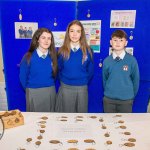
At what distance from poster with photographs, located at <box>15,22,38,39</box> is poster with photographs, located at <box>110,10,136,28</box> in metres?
0.87

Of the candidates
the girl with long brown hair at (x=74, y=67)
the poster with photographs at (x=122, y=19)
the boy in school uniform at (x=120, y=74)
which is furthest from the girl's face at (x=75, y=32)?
the poster with photographs at (x=122, y=19)

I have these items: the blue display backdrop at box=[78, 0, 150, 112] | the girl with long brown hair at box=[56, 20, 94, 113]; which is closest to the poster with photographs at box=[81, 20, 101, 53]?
the blue display backdrop at box=[78, 0, 150, 112]

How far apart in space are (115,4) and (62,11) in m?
0.59

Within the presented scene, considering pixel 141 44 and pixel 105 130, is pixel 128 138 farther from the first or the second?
pixel 141 44

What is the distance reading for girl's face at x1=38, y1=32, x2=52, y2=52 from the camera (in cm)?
252

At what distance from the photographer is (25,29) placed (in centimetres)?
290

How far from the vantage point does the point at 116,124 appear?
6.08 ft

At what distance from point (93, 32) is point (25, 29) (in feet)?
2.56

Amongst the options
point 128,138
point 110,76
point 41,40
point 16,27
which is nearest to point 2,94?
point 16,27

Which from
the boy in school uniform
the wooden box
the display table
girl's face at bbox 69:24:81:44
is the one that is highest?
girl's face at bbox 69:24:81:44

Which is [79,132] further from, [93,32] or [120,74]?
[93,32]

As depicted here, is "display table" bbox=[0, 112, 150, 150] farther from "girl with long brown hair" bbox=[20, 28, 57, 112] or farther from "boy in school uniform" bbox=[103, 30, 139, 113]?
"girl with long brown hair" bbox=[20, 28, 57, 112]

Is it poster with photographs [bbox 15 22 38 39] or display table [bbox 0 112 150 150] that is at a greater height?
poster with photographs [bbox 15 22 38 39]

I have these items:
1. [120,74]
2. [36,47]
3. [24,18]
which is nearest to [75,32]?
[36,47]
